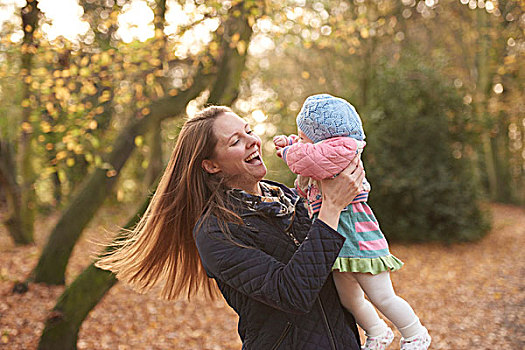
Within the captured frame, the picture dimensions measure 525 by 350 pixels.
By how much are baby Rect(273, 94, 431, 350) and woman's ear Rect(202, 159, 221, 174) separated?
0.30 meters

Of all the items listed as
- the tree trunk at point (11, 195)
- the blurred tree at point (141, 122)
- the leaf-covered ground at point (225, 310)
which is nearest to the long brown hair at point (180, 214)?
the blurred tree at point (141, 122)

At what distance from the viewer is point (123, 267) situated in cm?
251

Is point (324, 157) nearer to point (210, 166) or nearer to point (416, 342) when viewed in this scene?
point (210, 166)

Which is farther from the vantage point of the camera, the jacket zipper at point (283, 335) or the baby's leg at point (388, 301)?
the baby's leg at point (388, 301)

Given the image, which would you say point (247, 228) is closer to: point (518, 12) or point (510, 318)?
point (510, 318)

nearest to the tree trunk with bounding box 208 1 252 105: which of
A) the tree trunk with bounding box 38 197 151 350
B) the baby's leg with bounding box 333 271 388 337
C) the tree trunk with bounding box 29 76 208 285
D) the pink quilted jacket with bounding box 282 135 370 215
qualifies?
the tree trunk with bounding box 29 76 208 285

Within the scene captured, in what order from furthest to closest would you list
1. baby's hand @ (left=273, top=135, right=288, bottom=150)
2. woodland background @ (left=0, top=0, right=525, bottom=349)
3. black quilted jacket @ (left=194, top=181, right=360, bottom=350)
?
1. woodland background @ (left=0, top=0, right=525, bottom=349)
2. baby's hand @ (left=273, top=135, right=288, bottom=150)
3. black quilted jacket @ (left=194, top=181, right=360, bottom=350)

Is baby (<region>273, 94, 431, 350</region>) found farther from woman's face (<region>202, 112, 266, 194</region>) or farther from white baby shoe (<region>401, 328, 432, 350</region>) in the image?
woman's face (<region>202, 112, 266, 194</region>)

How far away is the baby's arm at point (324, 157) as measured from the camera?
2.04m

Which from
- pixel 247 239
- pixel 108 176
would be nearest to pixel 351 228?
pixel 247 239

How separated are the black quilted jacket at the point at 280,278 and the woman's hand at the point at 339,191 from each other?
5 centimetres

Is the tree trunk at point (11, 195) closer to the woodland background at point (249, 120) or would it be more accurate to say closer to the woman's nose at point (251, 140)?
the woodland background at point (249, 120)

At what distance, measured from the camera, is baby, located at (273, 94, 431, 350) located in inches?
81.9

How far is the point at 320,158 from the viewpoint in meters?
2.04
